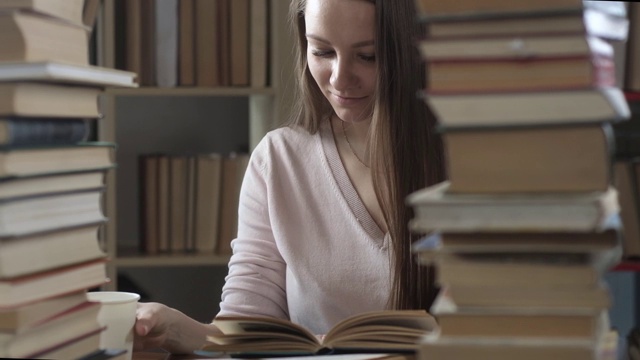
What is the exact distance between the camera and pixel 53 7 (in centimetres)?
99

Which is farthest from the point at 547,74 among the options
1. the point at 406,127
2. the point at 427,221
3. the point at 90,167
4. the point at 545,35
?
the point at 406,127

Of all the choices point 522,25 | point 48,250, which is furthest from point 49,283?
point 522,25

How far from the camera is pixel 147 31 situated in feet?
9.08

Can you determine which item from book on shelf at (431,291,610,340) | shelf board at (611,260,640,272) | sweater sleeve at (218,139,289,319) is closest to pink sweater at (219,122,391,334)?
sweater sleeve at (218,139,289,319)

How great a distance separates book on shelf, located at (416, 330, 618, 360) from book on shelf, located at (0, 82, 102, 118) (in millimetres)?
438

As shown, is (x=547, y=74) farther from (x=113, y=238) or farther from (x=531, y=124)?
(x=113, y=238)

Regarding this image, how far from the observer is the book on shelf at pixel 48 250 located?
3.08 ft

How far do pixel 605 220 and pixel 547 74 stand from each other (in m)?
0.13

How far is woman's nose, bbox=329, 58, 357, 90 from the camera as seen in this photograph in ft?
5.65

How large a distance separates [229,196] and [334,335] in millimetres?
1576

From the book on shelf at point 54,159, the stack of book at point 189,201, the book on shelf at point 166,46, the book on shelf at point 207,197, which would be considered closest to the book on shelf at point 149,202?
the stack of book at point 189,201

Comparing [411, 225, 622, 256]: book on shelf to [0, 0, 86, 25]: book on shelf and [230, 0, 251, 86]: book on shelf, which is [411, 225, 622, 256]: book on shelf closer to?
[0, 0, 86, 25]: book on shelf

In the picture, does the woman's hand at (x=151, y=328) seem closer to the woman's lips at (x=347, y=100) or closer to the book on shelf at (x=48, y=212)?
the book on shelf at (x=48, y=212)

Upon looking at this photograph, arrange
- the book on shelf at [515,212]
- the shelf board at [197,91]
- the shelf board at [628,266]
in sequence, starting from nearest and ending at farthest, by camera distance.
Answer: the book on shelf at [515,212]
the shelf board at [628,266]
the shelf board at [197,91]
